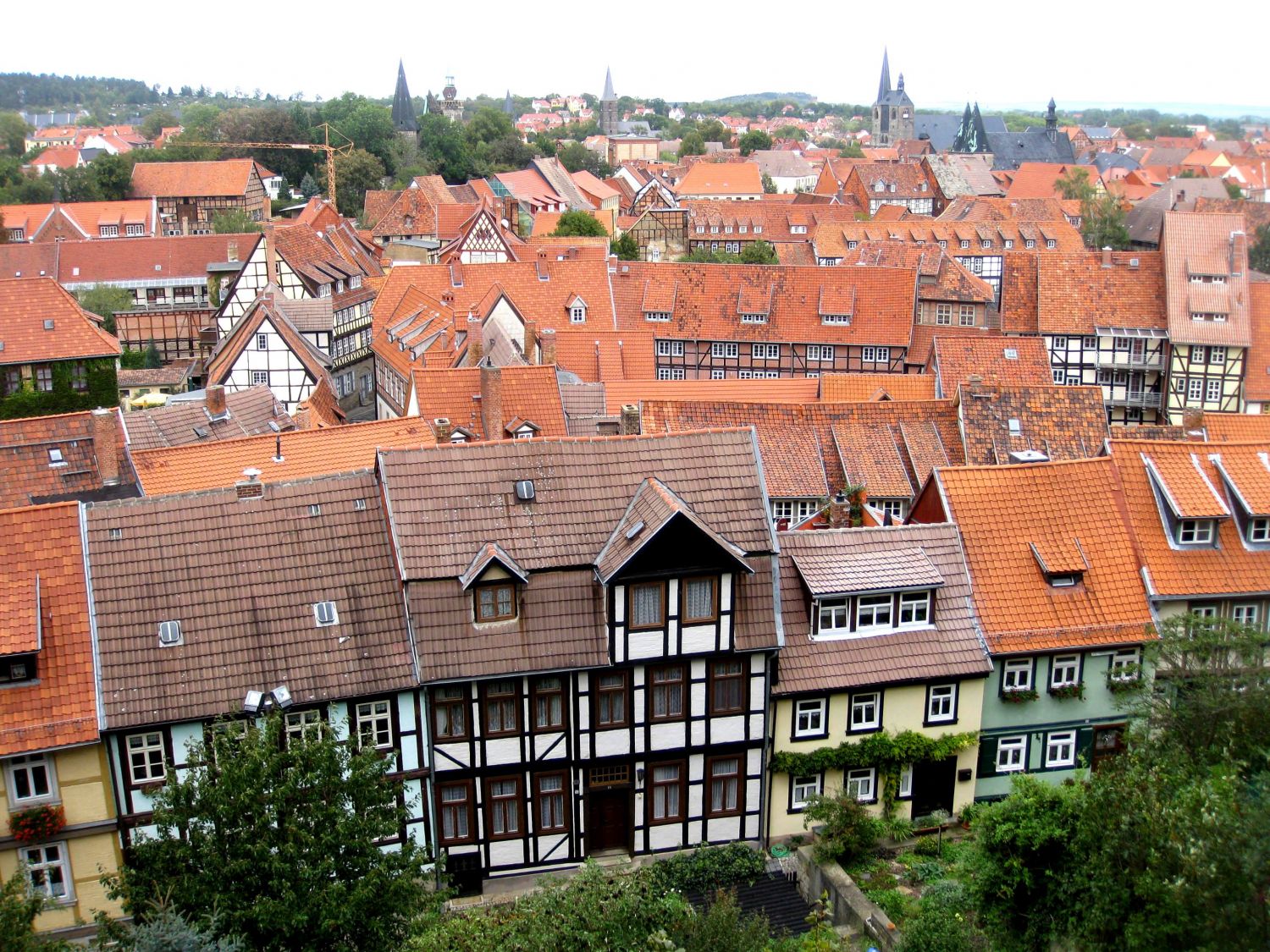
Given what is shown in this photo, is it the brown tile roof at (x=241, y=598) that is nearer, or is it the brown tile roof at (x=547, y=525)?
the brown tile roof at (x=241, y=598)

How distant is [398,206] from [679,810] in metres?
88.7

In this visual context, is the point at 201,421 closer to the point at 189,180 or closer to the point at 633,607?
the point at 633,607

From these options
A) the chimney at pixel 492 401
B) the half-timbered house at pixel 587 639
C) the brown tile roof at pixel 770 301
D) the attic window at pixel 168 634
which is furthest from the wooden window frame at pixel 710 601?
the brown tile roof at pixel 770 301

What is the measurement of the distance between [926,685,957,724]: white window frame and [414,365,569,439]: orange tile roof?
1943 centimetres

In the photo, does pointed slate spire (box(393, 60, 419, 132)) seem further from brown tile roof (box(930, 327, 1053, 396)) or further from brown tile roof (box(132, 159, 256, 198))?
brown tile roof (box(930, 327, 1053, 396))

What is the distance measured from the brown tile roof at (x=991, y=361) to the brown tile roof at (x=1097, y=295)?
1315cm

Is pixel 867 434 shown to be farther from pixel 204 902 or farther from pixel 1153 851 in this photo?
pixel 204 902

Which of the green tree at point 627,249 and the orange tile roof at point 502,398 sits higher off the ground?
the green tree at point 627,249

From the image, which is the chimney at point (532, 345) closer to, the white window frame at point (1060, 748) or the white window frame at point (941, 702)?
the white window frame at point (941, 702)

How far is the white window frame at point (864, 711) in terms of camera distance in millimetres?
25516

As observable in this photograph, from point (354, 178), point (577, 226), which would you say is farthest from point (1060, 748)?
point (354, 178)

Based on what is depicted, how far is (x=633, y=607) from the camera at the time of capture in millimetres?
23984

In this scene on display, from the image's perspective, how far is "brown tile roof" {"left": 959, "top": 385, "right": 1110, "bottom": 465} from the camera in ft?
128

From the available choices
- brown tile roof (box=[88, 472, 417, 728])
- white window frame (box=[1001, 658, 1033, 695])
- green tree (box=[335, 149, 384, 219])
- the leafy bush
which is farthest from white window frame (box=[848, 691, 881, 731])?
green tree (box=[335, 149, 384, 219])
